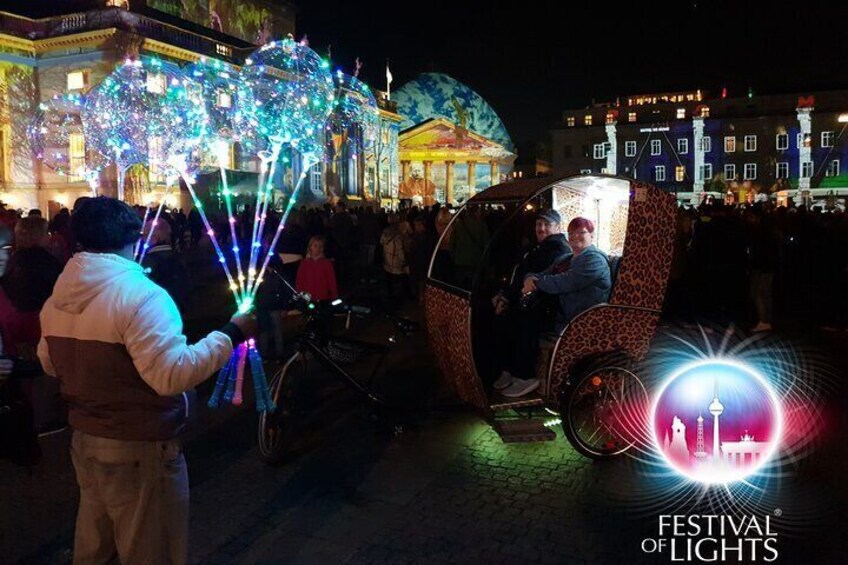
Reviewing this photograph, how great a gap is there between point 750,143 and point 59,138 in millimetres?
69733

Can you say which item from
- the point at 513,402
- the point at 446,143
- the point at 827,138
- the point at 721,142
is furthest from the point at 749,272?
the point at 827,138

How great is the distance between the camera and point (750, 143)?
75562 millimetres

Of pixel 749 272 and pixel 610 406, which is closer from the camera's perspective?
pixel 610 406

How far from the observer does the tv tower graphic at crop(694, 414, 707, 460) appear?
520 centimetres

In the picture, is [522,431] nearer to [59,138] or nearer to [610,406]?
[610,406]

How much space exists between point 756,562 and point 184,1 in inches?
2022

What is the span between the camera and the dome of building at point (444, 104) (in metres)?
81.2

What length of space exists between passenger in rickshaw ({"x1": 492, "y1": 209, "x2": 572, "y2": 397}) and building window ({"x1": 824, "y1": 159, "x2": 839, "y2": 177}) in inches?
3083

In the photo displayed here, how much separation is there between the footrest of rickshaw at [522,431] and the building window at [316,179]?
45692mm

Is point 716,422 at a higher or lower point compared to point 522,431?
higher

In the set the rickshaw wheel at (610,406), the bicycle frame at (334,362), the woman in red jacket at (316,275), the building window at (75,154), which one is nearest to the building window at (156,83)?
the woman in red jacket at (316,275)

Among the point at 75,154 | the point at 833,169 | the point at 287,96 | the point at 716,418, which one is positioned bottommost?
the point at 716,418

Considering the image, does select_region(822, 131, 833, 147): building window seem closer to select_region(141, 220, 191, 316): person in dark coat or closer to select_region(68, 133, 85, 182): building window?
select_region(68, 133, 85, 182): building window

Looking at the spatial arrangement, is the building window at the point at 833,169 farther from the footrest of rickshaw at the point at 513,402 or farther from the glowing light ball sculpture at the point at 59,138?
the footrest of rickshaw at the point at 513,402
